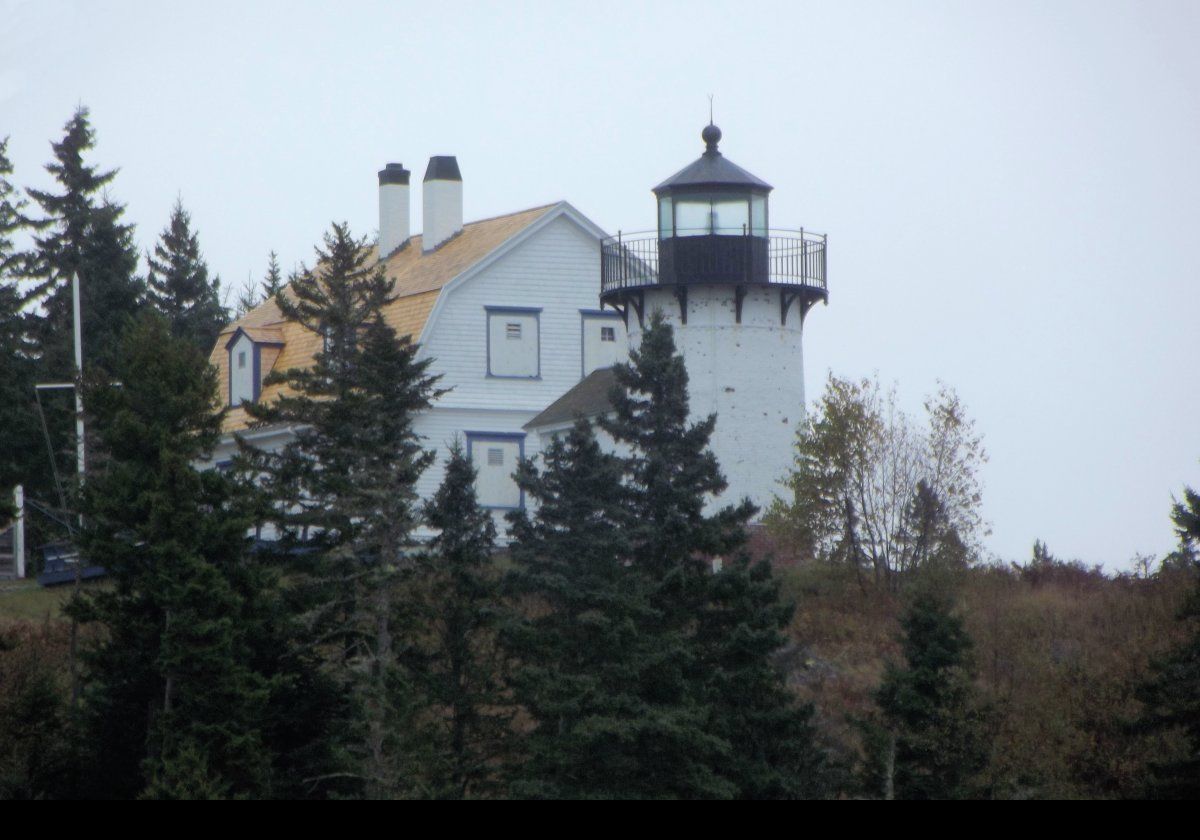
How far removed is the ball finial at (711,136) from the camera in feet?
107

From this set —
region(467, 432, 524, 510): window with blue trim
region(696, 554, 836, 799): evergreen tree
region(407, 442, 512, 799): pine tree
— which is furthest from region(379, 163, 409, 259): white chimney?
region(696, 554, 836, 799): evergreen tree

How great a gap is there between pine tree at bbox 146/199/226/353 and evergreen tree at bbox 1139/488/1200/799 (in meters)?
39.6

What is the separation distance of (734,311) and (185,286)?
110ft

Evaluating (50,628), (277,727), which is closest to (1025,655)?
(277,727)

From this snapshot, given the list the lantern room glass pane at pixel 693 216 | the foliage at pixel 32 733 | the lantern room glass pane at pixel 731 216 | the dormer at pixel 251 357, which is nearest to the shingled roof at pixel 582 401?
the lantern room glass pane at pixel 693 216

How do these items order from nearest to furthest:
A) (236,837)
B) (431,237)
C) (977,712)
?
(236,837) → (977,712) → (431,237)

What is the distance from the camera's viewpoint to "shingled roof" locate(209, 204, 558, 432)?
36.9 metres

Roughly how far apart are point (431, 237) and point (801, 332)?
11.7m

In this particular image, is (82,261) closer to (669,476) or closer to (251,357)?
(251,357)

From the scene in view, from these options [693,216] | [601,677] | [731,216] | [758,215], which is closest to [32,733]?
[601,677]

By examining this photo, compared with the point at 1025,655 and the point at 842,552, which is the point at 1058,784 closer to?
the point at 1025,655

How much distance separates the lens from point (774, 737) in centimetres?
2134

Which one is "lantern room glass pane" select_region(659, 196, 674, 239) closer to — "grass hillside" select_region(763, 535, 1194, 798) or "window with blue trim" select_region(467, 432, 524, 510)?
"window with blue trim" select_region(467, 432, 524, 510)

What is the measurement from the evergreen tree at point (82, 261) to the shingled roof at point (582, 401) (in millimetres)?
14012
